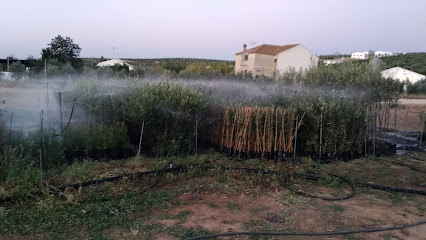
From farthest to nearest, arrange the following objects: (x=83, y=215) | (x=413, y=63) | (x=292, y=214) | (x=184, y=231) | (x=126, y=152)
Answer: (x=413, y=63) → (x=126, y=152) → (x=292, y=214) → (x=83, y=215) → (x=184, y=231)

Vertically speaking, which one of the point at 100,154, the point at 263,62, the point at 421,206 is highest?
the point at 263,62

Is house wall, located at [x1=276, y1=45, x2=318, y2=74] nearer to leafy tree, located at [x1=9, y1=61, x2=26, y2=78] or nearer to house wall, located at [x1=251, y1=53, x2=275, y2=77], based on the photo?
house wall, located at [x1=251, y1=53, x2=275, y2=77]

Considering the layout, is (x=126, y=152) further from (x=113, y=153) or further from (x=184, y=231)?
(x=184, y=231)

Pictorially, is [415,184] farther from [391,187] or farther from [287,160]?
[287,160]

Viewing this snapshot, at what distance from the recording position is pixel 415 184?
20.3ft

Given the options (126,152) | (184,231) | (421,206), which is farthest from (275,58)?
(184,231)

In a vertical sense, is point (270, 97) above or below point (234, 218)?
above

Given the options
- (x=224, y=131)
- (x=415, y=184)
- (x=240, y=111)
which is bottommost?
(x=415, y=184)

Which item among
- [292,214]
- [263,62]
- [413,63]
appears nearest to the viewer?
[292,214]

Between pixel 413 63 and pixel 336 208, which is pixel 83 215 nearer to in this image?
pixel 336 208

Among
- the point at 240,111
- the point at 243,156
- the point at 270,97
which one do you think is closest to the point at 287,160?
the point at 243,156

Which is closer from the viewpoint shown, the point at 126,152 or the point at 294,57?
the point at 126,152

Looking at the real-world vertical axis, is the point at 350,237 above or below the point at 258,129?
below

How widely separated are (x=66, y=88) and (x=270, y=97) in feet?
15.4
